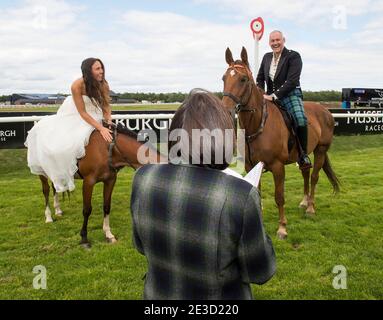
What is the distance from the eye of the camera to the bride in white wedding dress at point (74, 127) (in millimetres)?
4762

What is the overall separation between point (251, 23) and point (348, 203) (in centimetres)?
379

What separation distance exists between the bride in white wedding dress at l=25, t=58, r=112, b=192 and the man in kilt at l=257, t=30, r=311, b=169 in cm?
235

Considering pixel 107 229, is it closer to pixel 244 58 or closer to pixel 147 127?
pixel 244 58

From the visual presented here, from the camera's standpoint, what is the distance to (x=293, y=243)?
4.97 meters

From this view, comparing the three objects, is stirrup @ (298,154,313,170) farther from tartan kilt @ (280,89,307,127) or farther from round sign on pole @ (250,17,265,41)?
round sign on pole @ (250,17,265,41)

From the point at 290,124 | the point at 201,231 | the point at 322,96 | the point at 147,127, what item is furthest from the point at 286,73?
the point at 322,96

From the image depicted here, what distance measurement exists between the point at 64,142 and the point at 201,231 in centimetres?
380

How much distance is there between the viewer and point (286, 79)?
568 cm

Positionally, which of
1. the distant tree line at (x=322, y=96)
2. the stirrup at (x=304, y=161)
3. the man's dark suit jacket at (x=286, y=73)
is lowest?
the stirrup at (x=304, y=161)

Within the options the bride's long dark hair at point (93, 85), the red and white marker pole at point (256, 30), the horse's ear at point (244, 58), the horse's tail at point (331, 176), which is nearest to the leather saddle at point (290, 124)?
the horse's ear at point (244, 58)

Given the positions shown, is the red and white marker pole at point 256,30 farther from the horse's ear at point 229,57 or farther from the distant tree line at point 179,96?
the distant tree line at point 179,96

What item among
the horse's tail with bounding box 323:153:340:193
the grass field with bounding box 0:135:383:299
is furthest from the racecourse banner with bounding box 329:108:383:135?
the horse's tail with bounding box 323:153:340:193

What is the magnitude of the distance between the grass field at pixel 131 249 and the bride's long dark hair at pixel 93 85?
6.15ft

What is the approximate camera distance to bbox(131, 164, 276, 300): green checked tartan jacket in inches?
54.6
